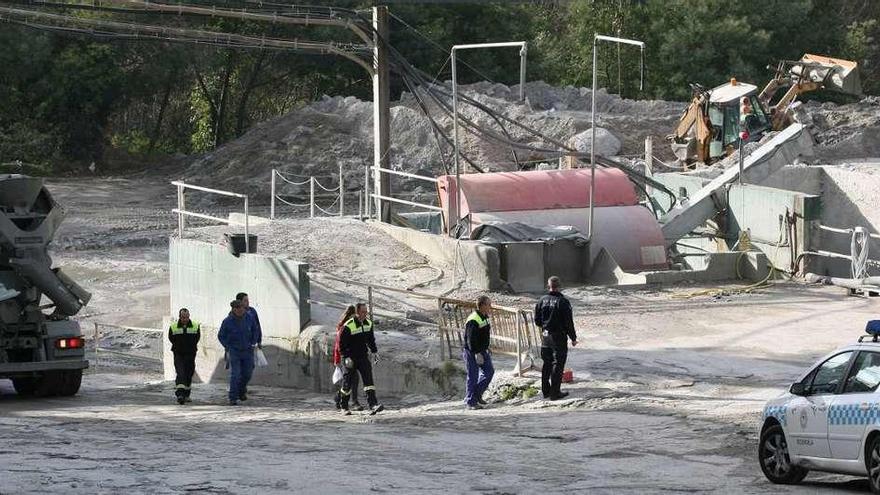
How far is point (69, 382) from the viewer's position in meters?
21.8

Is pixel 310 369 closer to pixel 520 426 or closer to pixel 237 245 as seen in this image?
pixel 237 245

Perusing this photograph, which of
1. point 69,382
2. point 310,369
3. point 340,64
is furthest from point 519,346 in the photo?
point 340,64

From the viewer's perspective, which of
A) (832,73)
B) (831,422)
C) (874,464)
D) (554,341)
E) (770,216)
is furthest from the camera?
(832,73)

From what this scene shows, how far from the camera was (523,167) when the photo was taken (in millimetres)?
39469

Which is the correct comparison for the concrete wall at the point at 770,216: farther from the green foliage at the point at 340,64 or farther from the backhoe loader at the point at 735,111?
the green foliage at the point at 340,64

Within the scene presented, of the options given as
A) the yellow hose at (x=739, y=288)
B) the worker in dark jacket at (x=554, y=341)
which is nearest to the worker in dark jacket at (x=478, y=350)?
the worker in dark jacket at (x=554, y=341)

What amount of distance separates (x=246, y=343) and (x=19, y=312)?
10.5 ft

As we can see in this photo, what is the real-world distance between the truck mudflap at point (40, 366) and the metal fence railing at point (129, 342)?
20.2ft

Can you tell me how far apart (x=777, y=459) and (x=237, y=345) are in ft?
32.0

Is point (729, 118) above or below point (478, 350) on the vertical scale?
above

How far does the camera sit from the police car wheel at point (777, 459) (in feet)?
43.1

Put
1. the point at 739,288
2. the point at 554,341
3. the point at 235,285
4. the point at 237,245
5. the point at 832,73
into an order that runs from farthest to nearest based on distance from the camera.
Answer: the point at 832,73 < the point at 739,288 < the point at 235,285 < the point at 237,245 < the point at 554,341

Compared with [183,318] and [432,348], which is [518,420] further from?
[183,318]

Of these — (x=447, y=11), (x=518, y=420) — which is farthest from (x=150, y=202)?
(x=518, y=420)
